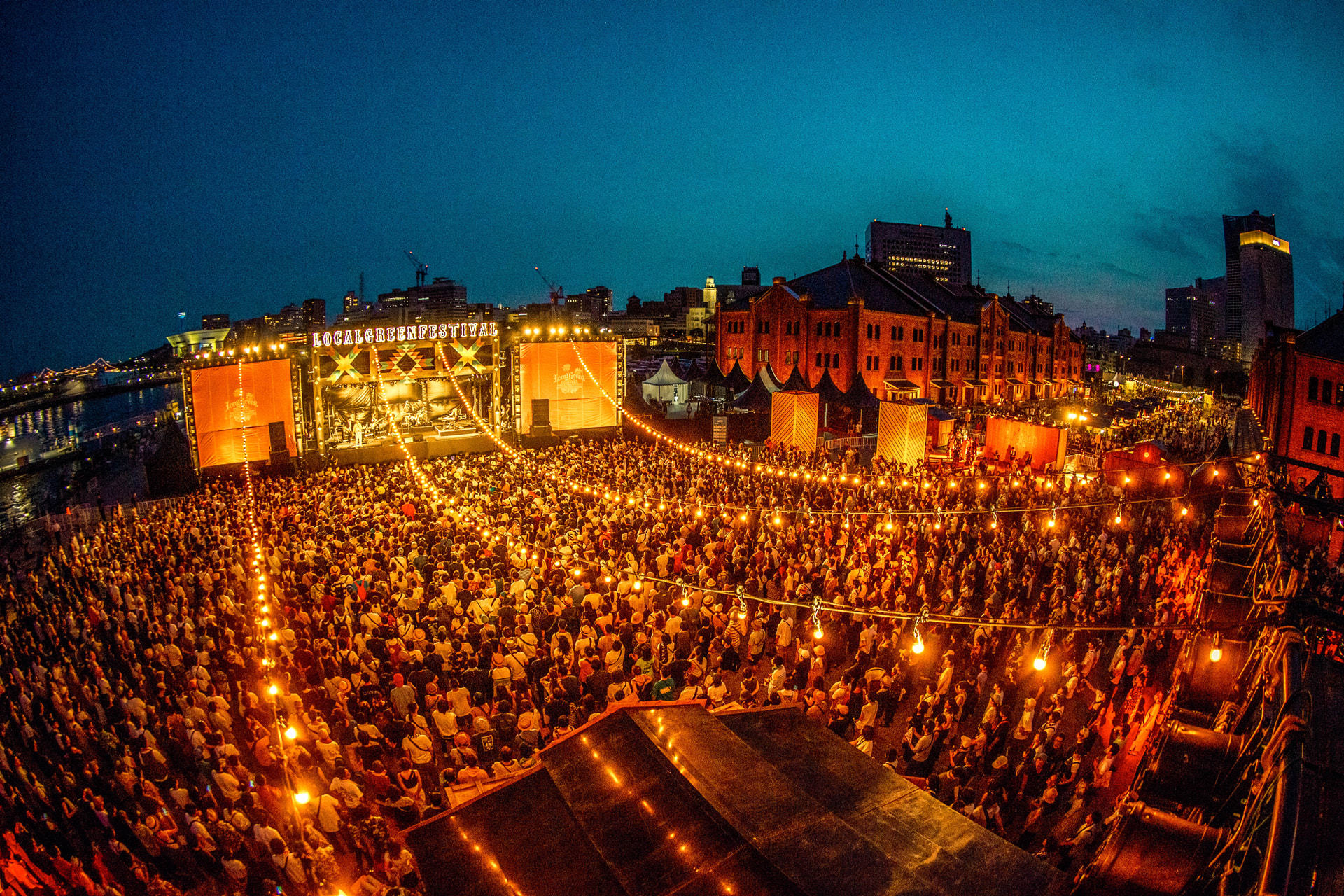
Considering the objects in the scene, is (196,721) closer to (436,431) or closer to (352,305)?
(436,431)

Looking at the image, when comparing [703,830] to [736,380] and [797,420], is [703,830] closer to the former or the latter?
[797,420]

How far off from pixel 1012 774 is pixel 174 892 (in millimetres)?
7959

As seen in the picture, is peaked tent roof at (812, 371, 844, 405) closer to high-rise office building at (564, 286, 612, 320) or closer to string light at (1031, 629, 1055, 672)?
string light at (1031, 629, 1055, 672)

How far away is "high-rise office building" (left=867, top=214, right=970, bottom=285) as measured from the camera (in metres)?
122

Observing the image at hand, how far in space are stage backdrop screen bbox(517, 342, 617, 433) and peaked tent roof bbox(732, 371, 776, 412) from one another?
585 cm

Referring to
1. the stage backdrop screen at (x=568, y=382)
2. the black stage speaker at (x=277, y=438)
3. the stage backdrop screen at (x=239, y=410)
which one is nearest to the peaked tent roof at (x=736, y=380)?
the stage backdrop screen at (x=568, y=382)

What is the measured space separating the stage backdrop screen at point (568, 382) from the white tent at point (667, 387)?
23.1 ft

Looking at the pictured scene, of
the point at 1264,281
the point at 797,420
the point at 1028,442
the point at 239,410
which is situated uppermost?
the point at 1264,281

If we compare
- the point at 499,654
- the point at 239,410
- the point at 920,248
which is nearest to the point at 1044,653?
the point at 499,654

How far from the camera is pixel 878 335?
33.7 meters

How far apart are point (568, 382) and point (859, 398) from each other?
1277cm

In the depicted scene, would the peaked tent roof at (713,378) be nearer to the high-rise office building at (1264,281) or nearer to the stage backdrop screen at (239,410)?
the stage backdrop screen at (239,410)

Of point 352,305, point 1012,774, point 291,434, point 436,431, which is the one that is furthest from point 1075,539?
point 352,305

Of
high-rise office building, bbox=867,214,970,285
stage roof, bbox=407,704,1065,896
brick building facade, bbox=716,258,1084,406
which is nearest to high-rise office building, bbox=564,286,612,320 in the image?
high-rise office building, bbox=867,214,970,285
